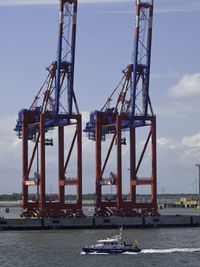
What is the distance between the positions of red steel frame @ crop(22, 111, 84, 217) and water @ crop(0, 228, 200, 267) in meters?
6.19

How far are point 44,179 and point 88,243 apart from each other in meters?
23.9

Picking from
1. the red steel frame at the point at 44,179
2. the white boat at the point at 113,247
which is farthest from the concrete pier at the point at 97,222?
the white boat at the point at 113,247

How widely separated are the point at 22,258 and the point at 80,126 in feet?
131

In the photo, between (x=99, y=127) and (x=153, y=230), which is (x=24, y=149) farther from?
(x=153, y=230)

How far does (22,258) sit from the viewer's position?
257 feet

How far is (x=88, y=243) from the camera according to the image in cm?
9025

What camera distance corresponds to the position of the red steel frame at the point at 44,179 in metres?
113

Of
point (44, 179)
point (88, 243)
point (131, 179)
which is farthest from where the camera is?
point (131, 179)

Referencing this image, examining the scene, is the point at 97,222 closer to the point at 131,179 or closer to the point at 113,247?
the point at 131,179

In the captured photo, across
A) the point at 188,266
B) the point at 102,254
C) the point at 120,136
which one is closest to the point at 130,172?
the point at 120,136

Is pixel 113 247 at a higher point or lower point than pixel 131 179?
lower

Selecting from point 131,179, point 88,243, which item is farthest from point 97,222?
point 88,243

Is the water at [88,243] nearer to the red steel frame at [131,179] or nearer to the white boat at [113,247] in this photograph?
the white boat at [113,247]

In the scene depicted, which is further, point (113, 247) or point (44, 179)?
point (44, 179)
